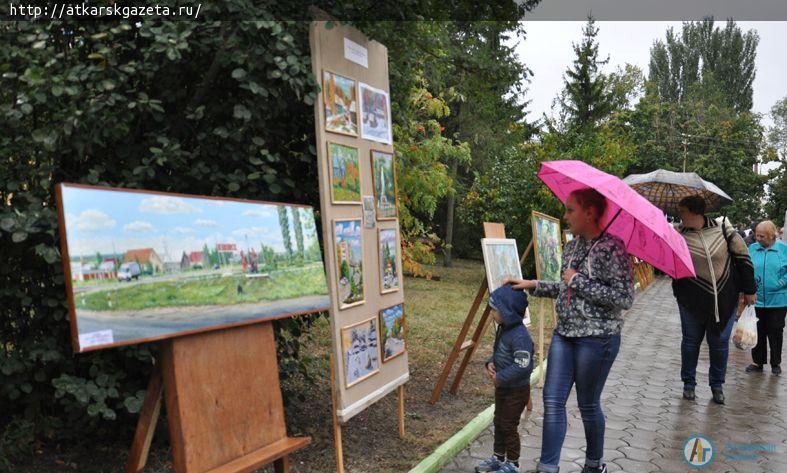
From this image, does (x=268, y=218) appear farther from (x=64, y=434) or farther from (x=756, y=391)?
(x=756, y=391)

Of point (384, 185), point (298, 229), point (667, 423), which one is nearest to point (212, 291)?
point (298, 229)

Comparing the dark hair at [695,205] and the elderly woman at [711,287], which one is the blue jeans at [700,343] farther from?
the dark hair at [695,205]

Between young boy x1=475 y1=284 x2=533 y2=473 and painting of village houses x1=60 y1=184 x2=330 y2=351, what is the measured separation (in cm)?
143

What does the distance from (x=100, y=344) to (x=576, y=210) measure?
3.16 m

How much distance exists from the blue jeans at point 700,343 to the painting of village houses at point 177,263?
4850 mm

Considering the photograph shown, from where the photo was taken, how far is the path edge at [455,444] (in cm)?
511

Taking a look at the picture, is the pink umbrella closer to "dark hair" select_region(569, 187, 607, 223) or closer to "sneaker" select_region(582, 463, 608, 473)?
"dark hair" select_region(569, 187, 607, 223)

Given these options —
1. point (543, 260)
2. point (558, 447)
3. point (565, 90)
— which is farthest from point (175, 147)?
point (565, 90)

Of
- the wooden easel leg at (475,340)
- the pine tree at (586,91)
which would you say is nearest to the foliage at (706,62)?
the pine tree at (586,91)

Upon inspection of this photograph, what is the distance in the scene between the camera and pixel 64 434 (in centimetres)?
455

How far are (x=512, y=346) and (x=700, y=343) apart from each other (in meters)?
3.58

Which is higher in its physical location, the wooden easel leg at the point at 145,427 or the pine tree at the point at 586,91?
the pine tree at the point at 586,91

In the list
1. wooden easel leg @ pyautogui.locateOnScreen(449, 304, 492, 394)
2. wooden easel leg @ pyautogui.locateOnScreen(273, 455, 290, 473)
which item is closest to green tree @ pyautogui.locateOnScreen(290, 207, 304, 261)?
wooden easel leg @ pyautogui.locateOnScreen(273, 455, 290, 473)

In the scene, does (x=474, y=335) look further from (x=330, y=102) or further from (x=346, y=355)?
(x=330, y=102)
